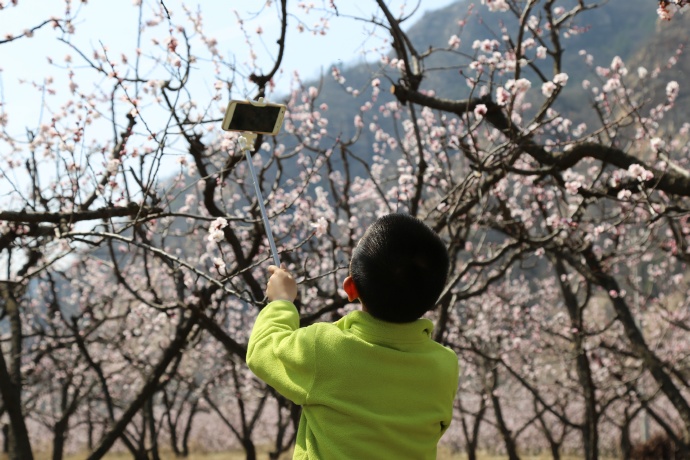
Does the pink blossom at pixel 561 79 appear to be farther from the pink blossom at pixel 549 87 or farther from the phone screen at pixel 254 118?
the phone screen at pixel 254 118

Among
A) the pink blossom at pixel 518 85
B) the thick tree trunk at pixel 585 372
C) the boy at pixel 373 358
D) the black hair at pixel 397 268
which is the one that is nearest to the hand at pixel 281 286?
the boy at pixel 373 358

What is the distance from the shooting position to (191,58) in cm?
535

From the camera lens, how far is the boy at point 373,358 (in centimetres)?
181

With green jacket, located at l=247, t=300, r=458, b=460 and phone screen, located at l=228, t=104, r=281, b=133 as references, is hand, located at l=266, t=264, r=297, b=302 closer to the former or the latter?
green jacket, located at l=247, t=300, r=458, b=460

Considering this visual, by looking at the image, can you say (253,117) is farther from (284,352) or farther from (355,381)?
(355,381)

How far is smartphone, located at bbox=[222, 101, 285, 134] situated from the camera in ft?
7.41

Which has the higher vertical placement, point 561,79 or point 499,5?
point 499,5

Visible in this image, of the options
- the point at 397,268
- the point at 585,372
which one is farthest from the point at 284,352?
the point at 585,372

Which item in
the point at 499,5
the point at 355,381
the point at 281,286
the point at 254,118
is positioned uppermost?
the point at 499,5

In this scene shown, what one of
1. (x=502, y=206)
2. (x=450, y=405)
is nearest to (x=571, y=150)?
(x=502, y=206)

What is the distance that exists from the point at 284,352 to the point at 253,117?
881 millimetres

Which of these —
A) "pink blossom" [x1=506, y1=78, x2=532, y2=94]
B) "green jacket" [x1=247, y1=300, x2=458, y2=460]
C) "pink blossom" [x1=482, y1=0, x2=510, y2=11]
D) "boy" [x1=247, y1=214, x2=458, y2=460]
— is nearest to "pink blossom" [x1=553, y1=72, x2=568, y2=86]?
"pink blossom" [x1=506, y1=78, x2=532, y2=94]

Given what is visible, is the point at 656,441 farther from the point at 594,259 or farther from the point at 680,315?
the point at 594,259

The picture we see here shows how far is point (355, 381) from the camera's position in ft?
5.96
